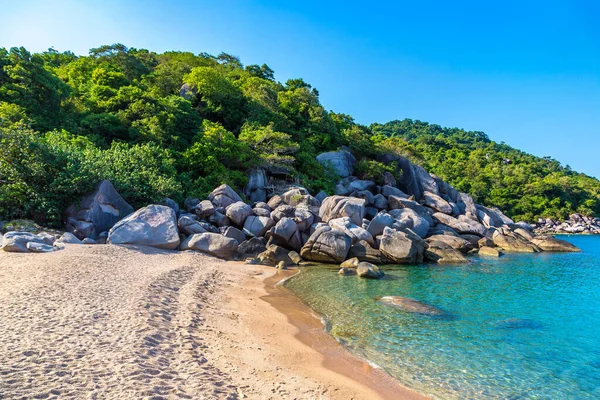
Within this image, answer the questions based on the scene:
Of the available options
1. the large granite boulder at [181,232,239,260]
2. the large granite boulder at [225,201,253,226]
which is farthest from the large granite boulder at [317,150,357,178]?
the large granite boulder at [181,232,239,260]

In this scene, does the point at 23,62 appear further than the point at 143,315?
Yes

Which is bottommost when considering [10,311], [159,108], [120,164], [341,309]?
[341,309]

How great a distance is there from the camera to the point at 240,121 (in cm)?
3381

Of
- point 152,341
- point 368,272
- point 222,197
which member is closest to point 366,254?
point 368,272

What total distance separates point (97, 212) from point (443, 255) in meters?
19.1

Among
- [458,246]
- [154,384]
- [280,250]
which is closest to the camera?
[154,384]

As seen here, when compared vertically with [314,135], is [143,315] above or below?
below

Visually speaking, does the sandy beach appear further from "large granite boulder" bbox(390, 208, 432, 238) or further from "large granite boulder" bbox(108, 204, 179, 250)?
"large granite boulder" bbox(390, 208, 432, 238)

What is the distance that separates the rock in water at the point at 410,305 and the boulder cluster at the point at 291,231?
140 inches

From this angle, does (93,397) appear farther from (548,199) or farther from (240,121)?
(548,199)

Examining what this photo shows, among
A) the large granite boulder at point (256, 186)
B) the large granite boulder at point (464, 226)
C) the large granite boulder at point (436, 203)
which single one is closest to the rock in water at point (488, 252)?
the large granite boulder at point (464, 226)

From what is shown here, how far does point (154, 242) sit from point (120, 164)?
669cm

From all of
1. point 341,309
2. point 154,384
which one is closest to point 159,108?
point 341,309

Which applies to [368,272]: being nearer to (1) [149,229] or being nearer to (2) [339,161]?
(1) [149,229]
